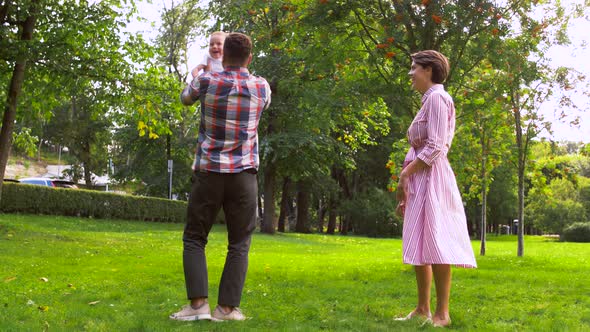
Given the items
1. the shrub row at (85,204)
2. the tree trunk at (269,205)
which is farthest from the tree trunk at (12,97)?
the tree trunk at (269,205)

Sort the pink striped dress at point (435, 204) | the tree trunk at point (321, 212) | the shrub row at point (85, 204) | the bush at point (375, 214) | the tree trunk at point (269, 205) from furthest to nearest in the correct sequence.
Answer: the tree trunk at point (321, 212) < the bush at point (375, 214) < the tree trunk at point (269, 205) < the shrub row at point (85, 204) < the pink striped dress at point (435, 204)

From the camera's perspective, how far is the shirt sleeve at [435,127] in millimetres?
4977

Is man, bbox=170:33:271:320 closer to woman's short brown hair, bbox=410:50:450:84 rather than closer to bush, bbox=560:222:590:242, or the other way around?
woman's short brown hair, bbox=410:50:450:84

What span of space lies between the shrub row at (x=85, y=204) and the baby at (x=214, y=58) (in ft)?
64.6

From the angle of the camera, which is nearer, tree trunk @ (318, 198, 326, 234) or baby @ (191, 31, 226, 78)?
baby @ (191, 31, 226, 78)

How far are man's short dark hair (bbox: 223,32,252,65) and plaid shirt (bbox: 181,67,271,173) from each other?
0.10m

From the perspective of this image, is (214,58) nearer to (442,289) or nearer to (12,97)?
(442,289)

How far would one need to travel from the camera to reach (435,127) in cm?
501

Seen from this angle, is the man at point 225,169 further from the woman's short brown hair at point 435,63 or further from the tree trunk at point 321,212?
the tree trunk at point 321,212

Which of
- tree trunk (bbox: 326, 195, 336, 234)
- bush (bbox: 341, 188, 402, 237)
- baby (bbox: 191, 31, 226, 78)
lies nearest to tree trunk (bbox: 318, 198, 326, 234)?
tree trunk (bbox: 326, 195, 336, 234)

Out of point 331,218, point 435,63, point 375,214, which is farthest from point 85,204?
point 435,63

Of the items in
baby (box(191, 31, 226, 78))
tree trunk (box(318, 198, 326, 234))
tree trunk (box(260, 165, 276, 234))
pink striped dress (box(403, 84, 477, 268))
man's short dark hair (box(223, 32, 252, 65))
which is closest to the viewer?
pink striped dress (box(403, 84, 477, 268))

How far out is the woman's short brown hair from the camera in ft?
17.0

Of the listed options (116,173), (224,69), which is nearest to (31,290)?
(224,69)
